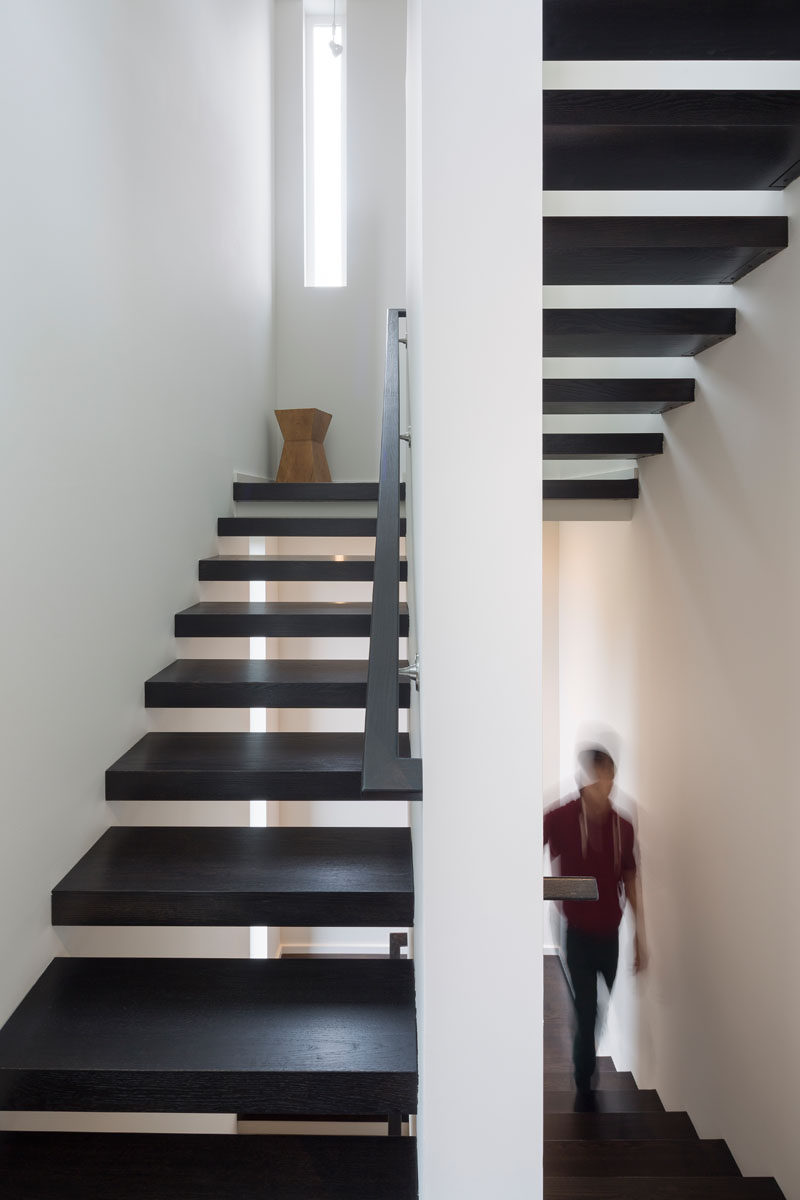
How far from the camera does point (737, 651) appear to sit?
2672 mm

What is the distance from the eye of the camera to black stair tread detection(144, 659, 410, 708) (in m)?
2.63

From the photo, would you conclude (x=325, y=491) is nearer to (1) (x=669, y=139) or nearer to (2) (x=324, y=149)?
(1) (x=669, y=139)

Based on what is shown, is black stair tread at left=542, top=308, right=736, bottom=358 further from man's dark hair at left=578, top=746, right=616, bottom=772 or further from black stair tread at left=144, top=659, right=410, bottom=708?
man's dark hair at left=578, top=746, right=616, bottom=772

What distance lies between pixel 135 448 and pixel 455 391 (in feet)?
5.83

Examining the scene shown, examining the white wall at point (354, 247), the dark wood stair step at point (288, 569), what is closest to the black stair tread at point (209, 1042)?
the dark wood stair step at point (288, 569)

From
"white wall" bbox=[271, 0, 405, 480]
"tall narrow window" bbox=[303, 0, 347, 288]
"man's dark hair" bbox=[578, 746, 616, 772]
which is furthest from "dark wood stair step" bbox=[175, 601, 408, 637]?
"tall narrow window" bbox=[303, 0, 347, 288]

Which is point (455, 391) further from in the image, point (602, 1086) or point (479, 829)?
point (602, 1086)

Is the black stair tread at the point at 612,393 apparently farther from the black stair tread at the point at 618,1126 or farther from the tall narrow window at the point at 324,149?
the tall narrow window at the point at 324,149

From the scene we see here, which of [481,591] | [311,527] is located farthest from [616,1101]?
[481,591]

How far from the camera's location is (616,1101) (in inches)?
145

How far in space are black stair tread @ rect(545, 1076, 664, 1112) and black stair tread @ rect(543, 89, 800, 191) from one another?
3.44 meters

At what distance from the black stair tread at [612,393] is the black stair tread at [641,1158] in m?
2.50

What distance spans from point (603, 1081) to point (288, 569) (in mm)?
2995

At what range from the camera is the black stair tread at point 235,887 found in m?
2.02
